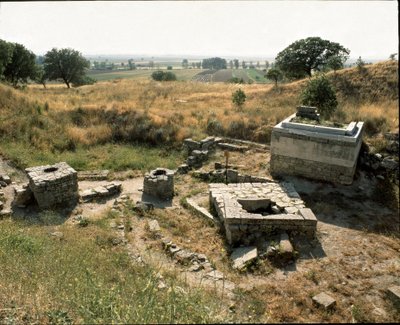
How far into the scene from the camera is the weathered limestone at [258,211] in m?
7.67

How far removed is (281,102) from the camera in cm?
2112

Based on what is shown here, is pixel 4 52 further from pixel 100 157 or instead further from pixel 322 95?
pixel 322 95

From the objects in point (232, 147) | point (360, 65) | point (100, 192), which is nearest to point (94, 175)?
point (100, 192)

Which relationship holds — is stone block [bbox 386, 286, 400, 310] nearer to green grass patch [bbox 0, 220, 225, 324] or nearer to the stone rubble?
green grass patch [bbox 0, 220, 225, 324]

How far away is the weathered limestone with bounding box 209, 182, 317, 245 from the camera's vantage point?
25.2 feet

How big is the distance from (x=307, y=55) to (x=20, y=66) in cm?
3124

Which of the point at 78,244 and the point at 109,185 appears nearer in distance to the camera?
the point at 78,244

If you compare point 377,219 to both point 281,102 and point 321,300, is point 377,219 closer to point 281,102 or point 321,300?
point 321,300

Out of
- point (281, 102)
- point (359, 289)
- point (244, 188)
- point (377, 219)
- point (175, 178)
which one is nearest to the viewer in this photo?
point (359, 289)

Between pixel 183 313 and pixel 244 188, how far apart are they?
6305 mm

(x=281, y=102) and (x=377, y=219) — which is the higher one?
(x=281, y=102)

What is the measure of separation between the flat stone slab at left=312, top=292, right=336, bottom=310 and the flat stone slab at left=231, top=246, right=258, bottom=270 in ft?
5.48

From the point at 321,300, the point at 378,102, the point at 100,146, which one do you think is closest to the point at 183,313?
the point at 321,300

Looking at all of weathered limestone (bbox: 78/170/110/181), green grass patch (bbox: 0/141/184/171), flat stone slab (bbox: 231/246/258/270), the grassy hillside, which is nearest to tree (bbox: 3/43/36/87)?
the grassy hillside
